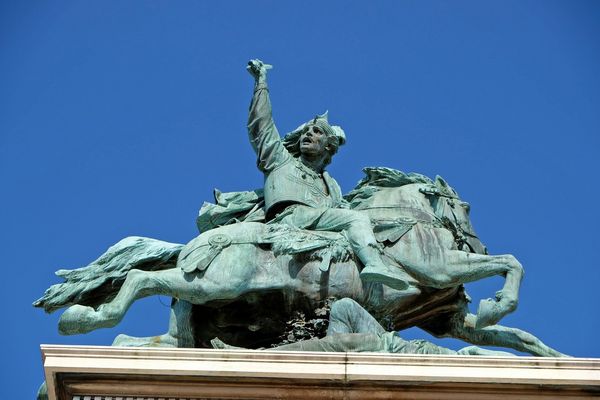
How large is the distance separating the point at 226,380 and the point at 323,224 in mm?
3707

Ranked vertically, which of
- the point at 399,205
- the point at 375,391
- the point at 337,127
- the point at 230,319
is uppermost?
the point at 337,127

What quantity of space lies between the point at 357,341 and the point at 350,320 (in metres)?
0.66

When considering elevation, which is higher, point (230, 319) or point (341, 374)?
point (230, 319)

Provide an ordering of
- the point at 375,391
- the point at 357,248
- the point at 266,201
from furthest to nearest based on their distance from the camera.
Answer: the point at 266,201 → the point at 357,248 → the point at 375,391

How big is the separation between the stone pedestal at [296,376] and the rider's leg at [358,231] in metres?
1.96

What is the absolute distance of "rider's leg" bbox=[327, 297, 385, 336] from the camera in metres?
21.0

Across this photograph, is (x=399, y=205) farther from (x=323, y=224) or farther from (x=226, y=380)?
(x=226, y=380)

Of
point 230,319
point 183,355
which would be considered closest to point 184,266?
point 230,319

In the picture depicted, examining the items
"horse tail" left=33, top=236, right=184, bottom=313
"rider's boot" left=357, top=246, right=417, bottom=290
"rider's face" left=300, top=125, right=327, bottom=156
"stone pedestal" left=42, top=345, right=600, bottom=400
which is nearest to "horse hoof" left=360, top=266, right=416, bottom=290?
"rider's boot" left=357, top=246, right=417, bottom=290

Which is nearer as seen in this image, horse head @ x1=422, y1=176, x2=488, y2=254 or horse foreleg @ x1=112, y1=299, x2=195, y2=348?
horse foreleg @ x1=112, y1=299, x2=195, y2=348

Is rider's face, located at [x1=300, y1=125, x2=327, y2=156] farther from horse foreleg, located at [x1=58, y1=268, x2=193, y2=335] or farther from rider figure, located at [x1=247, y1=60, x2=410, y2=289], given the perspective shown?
horse foreleg, located at [x1=58, y1=268, x2=193, y2=335]

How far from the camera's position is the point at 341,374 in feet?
64.1

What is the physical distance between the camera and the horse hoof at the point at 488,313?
21.7m

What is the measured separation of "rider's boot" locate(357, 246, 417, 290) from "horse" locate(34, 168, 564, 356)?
28 centimetres
